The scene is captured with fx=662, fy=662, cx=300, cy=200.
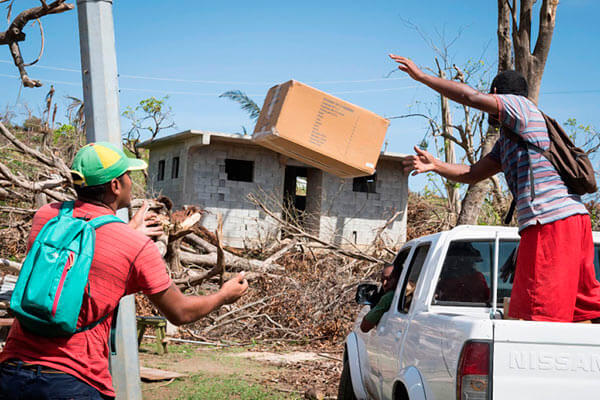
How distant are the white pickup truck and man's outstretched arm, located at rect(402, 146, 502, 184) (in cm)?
37

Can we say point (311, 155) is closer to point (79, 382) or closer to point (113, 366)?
point (113, 366)

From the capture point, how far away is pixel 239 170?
22.5m

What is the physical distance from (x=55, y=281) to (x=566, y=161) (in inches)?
103

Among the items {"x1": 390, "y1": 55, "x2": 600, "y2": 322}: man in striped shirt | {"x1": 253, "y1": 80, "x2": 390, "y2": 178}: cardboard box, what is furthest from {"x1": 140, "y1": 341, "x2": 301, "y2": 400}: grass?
{"x1": 390, "y1": 55, "x2": 600, "y2": 322}: man in striped shirt

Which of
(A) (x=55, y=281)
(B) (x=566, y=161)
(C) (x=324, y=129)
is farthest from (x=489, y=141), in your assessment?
(A) (x=55, y=281)

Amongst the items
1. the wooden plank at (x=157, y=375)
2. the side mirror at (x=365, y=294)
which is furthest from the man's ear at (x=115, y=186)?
the wooden plank at (x=157, y=375)

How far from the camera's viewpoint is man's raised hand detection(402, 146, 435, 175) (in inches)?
159

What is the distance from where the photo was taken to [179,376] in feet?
28.7

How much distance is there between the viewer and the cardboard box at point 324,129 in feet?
32.0

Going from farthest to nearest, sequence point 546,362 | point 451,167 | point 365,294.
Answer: point 365,294 → point 451,167 → point 546,362

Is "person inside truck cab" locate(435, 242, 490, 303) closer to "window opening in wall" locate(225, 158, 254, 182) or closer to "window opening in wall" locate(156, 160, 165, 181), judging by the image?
"window opening in wall" locate(225, 158, 254, 182)

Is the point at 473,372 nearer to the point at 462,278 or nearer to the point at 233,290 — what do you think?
the point at 233,290

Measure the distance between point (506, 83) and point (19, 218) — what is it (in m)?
11.1

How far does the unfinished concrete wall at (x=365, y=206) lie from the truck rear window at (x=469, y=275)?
57.0 ft
